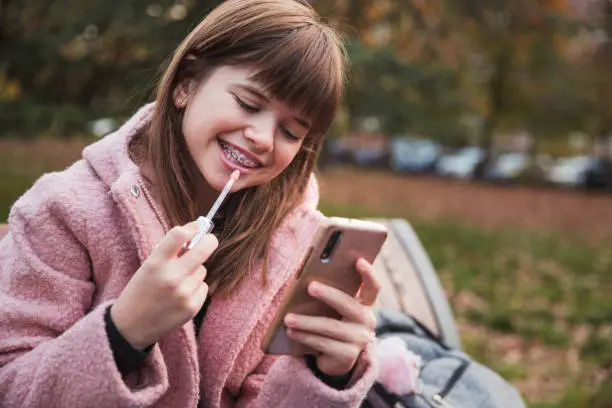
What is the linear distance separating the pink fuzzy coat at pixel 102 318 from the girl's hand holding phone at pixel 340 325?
79mm

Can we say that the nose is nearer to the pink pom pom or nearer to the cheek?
the cheek

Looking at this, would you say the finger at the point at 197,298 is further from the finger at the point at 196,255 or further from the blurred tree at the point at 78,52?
the blurred tree at the point at 78,52

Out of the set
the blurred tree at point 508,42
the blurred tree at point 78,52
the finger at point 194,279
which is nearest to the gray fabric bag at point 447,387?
the finger at point 194,279

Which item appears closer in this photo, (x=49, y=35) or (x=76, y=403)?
(x=76, y=403)

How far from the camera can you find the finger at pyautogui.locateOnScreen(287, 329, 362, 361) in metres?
1.26

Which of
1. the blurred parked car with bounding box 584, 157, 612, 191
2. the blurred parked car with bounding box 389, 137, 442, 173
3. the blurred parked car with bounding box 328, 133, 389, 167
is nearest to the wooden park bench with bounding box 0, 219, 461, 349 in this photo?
the blurred parked car with bounding box 584, 157, 612, 191

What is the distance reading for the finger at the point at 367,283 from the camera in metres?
1.27

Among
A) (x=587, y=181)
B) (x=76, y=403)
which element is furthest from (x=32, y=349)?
(x=587, y=181)

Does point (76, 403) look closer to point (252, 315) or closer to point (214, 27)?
point (252, 315)

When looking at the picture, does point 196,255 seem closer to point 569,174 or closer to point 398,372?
point 398,372

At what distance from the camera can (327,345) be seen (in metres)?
1.26

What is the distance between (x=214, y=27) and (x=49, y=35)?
11.8 feet

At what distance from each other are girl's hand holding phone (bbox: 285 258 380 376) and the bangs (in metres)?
0.33

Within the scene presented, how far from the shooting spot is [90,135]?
4.80 metres
